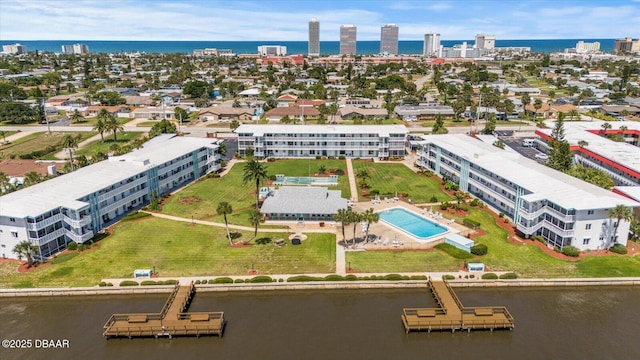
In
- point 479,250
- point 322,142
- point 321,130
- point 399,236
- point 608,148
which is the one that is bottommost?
point 399,236

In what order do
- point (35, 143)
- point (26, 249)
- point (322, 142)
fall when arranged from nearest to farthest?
point (26, 249)
point (322, 142)
point (35, 143)

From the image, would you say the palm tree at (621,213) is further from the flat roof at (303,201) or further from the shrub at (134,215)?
the shrub at (134,215)

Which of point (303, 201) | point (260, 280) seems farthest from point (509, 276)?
point (303, 201)

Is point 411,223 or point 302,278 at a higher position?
point 411,223

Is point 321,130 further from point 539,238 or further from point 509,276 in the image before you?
point 509,276

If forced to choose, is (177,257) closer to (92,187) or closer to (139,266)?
(139,266)

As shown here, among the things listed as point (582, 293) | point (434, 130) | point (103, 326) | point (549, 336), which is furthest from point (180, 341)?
point (434, 130)

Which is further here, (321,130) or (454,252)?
(321,130)
